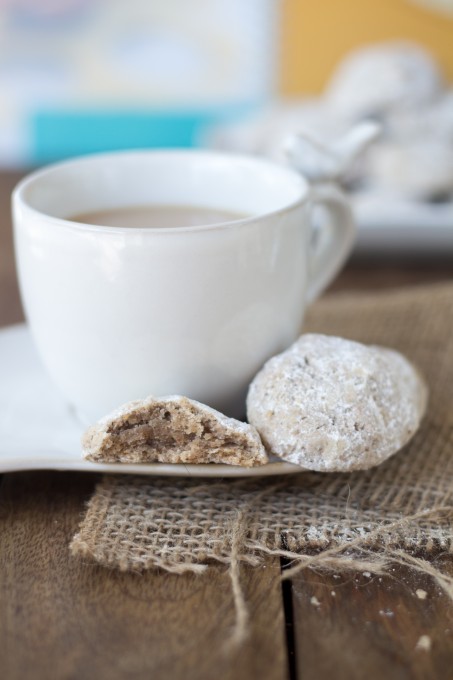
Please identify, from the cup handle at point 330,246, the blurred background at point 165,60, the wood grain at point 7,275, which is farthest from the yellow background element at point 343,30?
the cup handle at point 330,246

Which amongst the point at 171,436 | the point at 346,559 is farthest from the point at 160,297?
the point at 346,559

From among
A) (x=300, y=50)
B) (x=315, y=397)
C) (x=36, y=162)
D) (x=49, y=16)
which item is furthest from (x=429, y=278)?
(x=49, y=16)

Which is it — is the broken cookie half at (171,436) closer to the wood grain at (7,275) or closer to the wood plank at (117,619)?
the wood plank at (117,619)

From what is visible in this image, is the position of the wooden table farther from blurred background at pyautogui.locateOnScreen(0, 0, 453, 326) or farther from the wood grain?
blurred background at pyautogui.locateOnScreen(0, 0, 453, 326)

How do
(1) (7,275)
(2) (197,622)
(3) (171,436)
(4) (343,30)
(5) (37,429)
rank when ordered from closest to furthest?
1. (2) (197,622)
2. (3) (171,436)
3. (5) (37,429)
4. (1) (7,275)
5. (4) (343,30)

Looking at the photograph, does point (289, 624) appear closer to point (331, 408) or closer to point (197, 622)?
point (197, 622)

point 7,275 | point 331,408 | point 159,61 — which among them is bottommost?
point 7,275

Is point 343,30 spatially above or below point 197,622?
above
